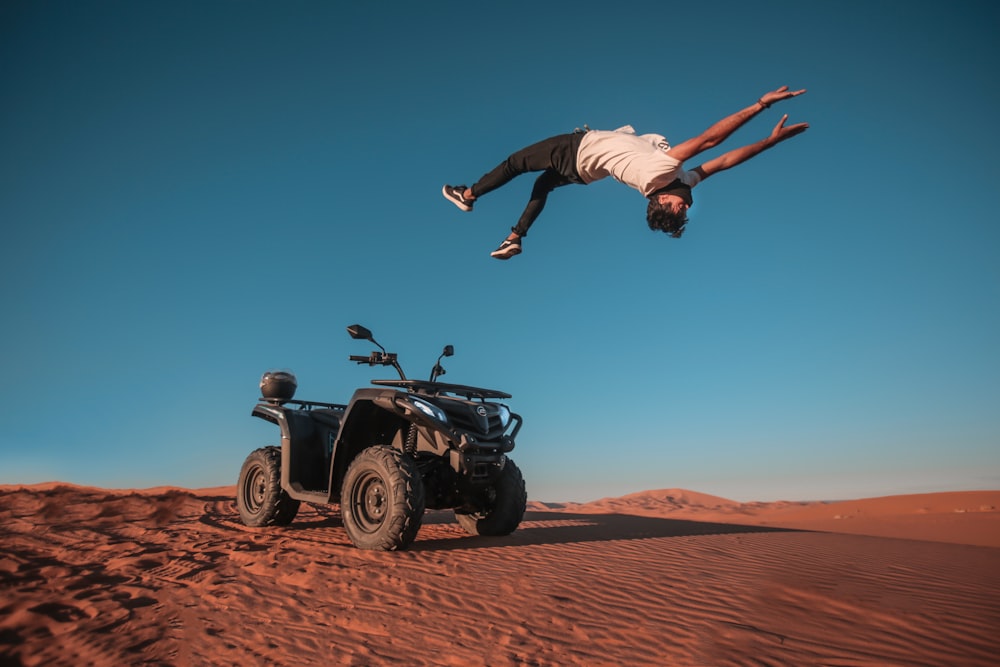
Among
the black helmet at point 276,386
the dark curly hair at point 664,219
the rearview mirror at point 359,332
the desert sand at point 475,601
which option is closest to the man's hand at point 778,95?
the dark curly hair at point 664,219

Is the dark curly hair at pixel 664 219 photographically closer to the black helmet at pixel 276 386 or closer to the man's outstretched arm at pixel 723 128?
the man's outstretched arm at pixel 723 128

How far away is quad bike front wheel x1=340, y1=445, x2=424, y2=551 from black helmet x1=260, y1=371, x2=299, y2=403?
2.23 meters

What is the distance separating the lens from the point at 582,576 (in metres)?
4.82

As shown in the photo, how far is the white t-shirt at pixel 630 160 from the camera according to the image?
13.3 ft

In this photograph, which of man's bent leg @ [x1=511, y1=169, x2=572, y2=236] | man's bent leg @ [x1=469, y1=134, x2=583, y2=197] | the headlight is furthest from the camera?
the headlight

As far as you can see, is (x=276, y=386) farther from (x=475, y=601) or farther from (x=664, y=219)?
(x=664, y=219)

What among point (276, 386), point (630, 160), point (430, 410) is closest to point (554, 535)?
point (430, 410)

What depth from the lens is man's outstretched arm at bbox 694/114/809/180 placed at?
3.80m

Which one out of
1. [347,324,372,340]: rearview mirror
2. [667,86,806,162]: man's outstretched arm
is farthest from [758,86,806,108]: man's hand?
[347,324,372,340]: rearview mirror

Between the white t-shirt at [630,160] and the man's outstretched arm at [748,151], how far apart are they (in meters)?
0.10

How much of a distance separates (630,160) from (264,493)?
5.96 m

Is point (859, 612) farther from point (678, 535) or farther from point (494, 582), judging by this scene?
point (678, 535)

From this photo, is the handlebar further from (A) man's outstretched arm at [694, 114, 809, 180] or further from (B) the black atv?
(A) man's outstretched arm at [694, 114, 809, 180]

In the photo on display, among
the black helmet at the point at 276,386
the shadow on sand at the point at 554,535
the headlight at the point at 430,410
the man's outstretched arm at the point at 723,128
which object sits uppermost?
the man's outstretched arm at the point at 723,128
